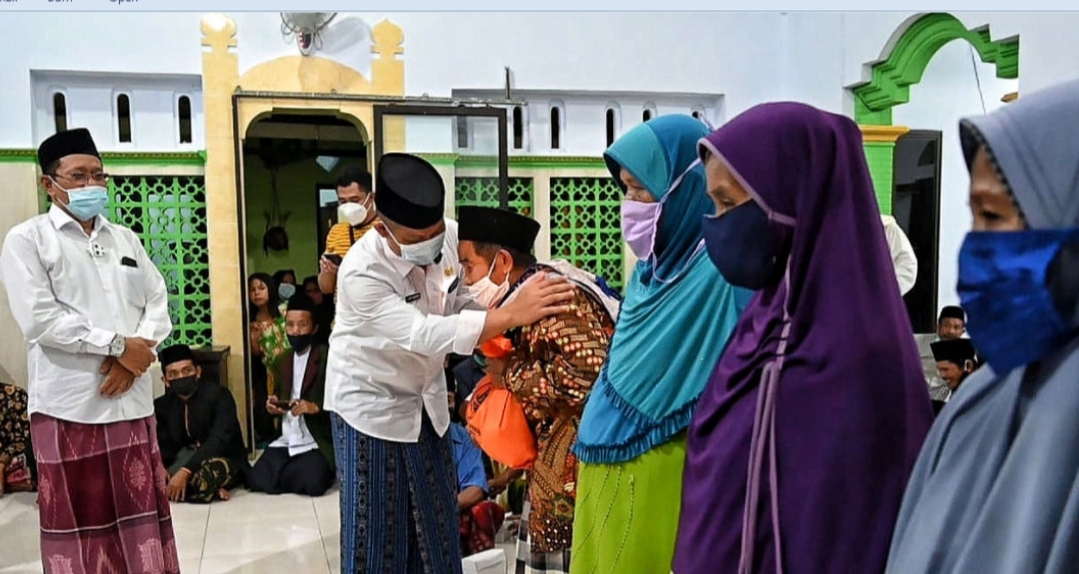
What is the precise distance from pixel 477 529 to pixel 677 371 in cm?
165

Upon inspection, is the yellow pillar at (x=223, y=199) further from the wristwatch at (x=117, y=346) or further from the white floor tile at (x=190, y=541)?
the wristwatch at (x=117, y=346)

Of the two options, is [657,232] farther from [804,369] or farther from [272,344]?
[272,344]

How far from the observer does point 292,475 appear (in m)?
3.61

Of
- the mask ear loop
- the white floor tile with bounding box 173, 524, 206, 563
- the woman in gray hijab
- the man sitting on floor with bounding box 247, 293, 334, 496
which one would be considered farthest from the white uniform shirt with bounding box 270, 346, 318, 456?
the woman in gray hijab

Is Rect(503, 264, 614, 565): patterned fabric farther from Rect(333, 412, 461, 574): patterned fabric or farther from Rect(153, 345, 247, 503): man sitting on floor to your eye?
Rect(153, 345, 247, 503): man sitting on floor

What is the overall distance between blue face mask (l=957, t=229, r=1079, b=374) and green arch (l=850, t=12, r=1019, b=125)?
3.05 meters

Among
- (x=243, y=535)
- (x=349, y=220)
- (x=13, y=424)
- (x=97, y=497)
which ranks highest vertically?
(x=349, y=220)

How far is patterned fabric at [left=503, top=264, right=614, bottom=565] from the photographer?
144cm

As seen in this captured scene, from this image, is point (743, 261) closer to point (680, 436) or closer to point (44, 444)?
point (680, 436)

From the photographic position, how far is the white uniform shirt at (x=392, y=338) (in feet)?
5.74

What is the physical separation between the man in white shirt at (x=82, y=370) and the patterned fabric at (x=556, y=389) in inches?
48.5

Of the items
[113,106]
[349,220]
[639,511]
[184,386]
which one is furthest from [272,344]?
[639,511]

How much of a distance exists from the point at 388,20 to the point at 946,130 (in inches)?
137

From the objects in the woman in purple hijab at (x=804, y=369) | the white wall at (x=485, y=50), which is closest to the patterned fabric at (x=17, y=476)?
the white wall at (x=485, y=50)
